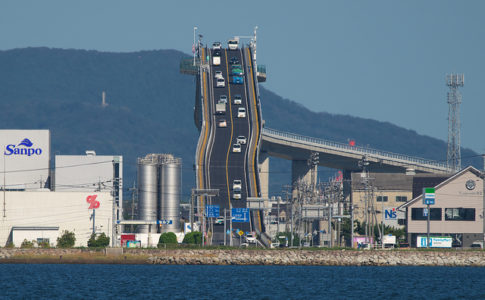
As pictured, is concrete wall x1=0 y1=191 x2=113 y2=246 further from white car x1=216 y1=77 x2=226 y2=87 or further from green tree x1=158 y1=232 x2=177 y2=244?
white car x1=216 y1=77 x2=226 y2=87

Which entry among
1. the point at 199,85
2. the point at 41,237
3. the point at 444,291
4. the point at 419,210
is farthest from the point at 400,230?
the point at 444,291

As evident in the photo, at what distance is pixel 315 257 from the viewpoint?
120 m

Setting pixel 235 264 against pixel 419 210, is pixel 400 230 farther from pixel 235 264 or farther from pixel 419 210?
pixel 235 264

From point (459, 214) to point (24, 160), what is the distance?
244ft

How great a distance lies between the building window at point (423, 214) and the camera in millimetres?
151250

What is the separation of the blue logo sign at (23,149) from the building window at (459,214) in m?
70.3

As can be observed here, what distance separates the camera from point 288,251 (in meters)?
121

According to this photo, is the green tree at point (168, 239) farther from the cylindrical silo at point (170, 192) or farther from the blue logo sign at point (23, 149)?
the blue logo sign at point (23, 149)

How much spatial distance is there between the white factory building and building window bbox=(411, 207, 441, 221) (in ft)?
159

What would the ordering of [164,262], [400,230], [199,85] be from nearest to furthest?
[164,262] → [400,230] → [199,85]

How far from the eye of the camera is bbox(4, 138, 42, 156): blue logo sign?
526 ft

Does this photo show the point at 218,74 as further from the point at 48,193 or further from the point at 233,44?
the point at 48,193

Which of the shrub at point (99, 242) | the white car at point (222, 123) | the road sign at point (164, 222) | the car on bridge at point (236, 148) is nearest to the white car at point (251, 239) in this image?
the shrub at point (99, 242)

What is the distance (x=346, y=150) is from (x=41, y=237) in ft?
248
